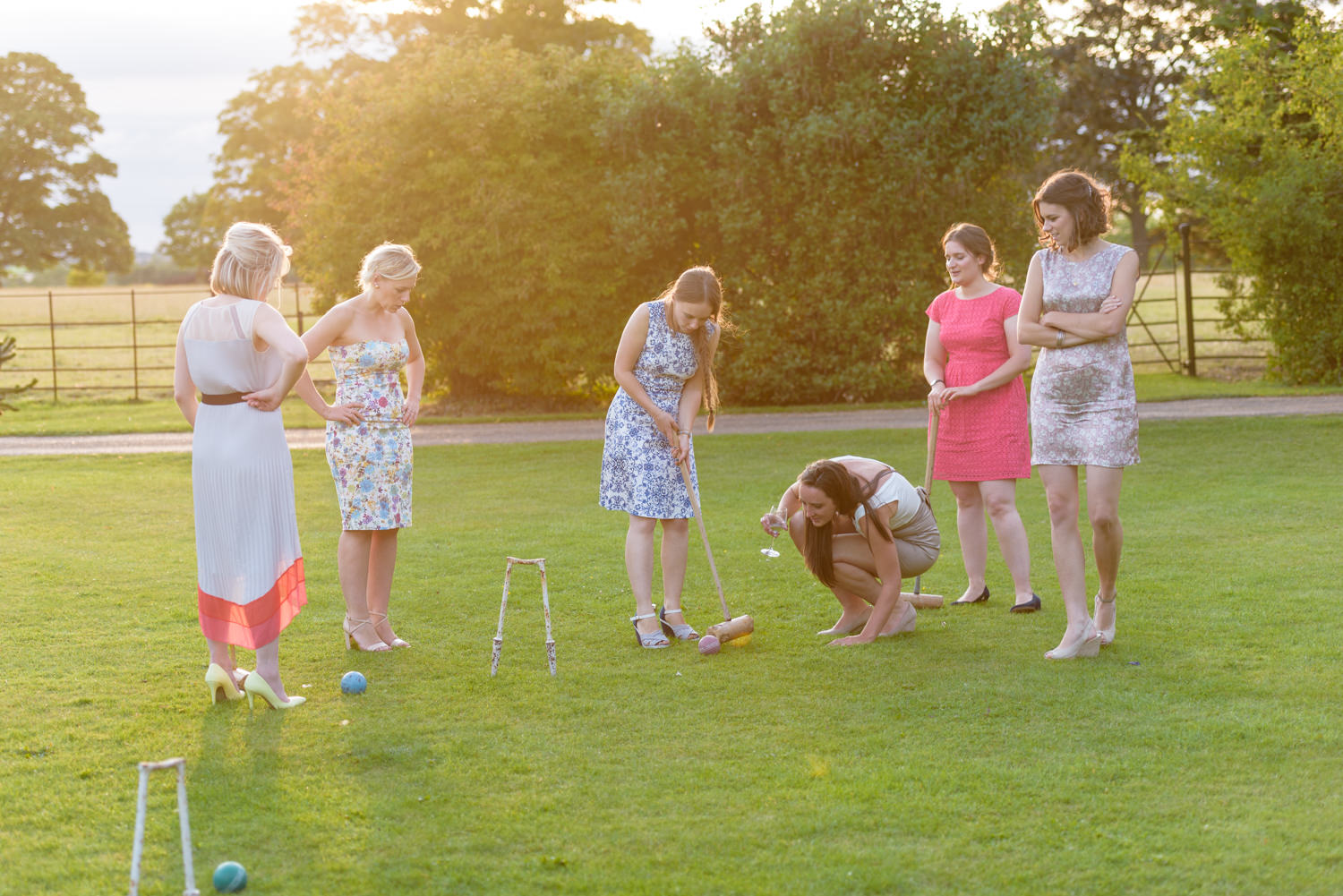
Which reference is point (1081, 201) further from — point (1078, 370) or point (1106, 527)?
point (1106, 527)

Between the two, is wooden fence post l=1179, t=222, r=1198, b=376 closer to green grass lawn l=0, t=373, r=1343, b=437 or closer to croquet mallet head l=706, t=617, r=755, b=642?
green grass lawn l=0, t=373, r=1343, b=437

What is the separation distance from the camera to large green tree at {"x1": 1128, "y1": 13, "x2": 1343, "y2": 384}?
57.9 feet

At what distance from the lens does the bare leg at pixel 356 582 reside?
573 cm

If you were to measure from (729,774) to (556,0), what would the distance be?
2917 centimetres

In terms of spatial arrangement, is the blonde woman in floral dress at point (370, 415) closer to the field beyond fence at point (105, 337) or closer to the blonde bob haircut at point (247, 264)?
the blonde bob haircut at point (247, 264)

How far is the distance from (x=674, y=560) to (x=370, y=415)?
1505 mm

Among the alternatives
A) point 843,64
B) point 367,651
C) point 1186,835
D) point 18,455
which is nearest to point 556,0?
point 843,64

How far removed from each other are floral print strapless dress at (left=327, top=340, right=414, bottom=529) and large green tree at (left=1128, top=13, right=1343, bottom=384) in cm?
1554

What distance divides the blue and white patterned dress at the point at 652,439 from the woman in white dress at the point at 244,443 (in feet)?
4.96

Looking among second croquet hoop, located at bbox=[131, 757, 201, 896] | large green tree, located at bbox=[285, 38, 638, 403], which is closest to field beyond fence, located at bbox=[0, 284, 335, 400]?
large green tree, located at bbox=[285, 38, 638, 403]

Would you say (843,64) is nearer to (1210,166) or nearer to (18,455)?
(1210,166)

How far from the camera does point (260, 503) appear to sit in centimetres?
483

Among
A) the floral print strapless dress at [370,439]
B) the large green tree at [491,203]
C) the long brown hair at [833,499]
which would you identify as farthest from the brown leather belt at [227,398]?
the large green tree at [491,203]

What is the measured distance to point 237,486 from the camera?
479cm
